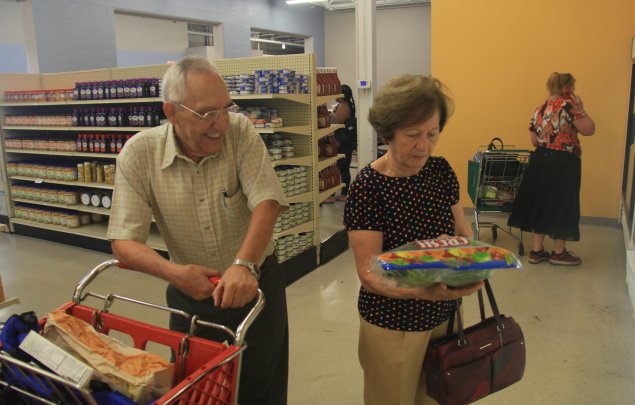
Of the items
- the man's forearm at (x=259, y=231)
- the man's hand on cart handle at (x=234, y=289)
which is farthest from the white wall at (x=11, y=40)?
the man's hand on cart handle at (x=234, y=289)

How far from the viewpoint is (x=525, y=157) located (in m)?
5.18

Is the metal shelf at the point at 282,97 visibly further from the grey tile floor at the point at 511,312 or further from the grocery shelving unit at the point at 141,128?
the grey tile floor at the point at 511,312

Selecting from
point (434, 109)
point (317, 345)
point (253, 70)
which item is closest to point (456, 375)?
point (434, 109)

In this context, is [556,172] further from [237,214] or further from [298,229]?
[237,214]

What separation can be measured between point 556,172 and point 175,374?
4.35m

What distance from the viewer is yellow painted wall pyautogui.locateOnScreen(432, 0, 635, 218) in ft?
19.3

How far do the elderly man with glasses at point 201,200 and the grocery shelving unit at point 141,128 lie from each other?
2.44 metres

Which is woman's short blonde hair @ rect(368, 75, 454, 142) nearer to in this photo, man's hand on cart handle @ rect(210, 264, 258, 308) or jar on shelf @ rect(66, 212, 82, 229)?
man's hand on cart handle @ rect(210, 264, 258, 308)

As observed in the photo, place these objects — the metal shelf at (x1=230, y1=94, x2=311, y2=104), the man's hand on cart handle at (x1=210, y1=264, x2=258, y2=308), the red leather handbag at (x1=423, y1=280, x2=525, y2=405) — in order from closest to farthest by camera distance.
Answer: the man's hand on cart handle at (x1=210, y1=264, x2=258, y2=308) < the red leather handbag at (x1=423, y1=280, x2=525, y2=405) < the metal shelf at (x1=230, y1=94, x2=311, y2=104)

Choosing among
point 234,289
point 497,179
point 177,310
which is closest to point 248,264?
point 234,289

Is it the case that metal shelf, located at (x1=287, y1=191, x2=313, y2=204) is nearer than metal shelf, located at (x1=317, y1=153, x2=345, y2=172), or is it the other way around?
metal shelf, located at (x1=287, y1=191, x2=313, y2=204)

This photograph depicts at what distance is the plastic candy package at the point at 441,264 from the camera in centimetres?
130

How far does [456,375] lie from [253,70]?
385cm

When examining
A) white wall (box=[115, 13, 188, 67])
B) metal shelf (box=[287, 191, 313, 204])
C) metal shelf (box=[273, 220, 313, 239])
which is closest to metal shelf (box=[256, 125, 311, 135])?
metal shelf (box=[287, 191, 313, 204])
